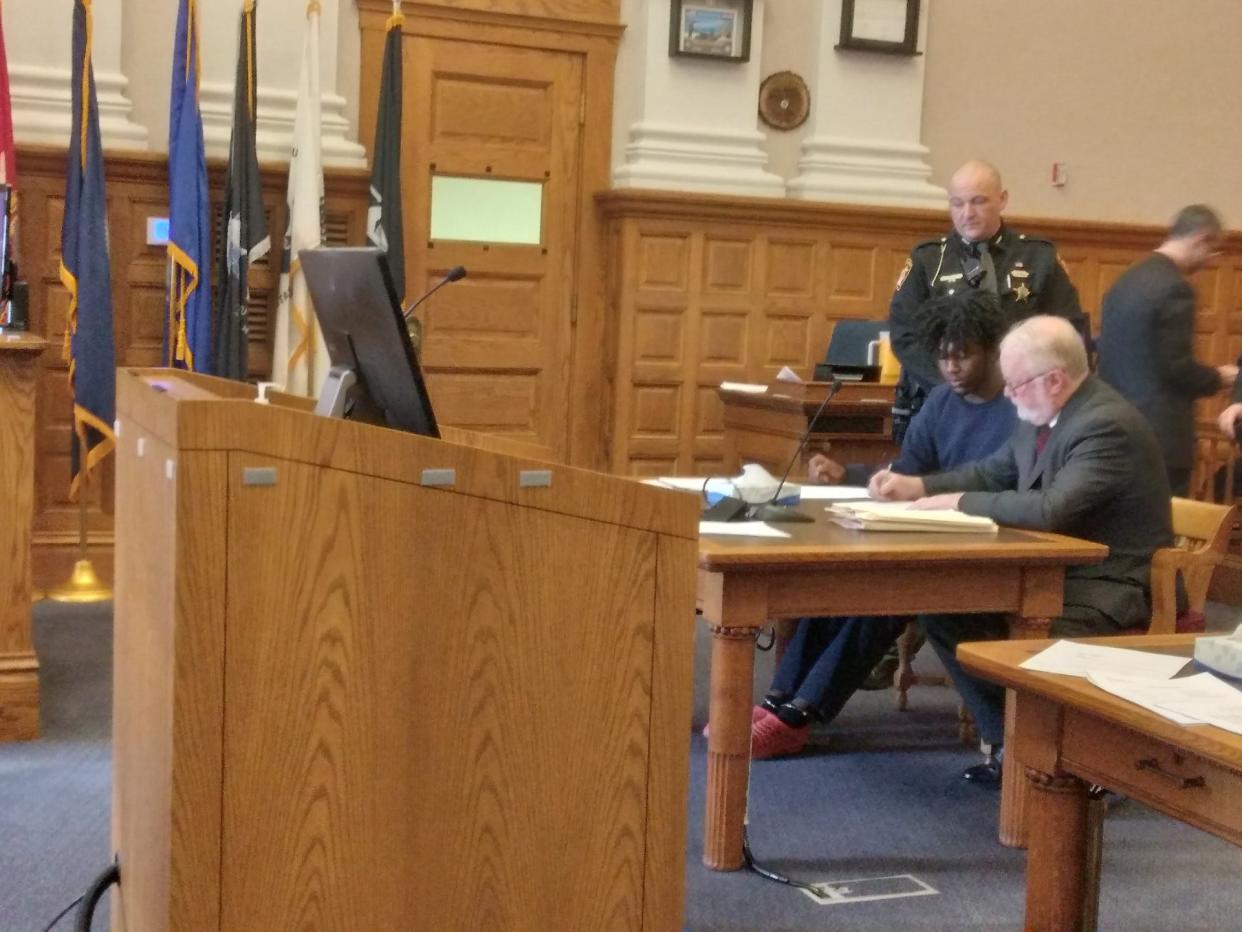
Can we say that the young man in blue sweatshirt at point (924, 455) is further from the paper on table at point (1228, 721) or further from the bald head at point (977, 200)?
the paper on table at point (1228, 721)

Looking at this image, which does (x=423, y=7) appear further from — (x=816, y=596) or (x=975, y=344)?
(x=816, y=596)

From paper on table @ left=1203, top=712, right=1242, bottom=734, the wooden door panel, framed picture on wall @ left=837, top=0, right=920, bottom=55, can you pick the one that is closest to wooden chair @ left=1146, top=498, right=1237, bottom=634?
paper on table @ left=1203, top=712, right=1242, bottom=734

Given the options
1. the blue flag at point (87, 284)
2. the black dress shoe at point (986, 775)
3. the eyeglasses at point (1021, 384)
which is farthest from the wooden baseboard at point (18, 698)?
the eyeglasses at point (1021, 384)

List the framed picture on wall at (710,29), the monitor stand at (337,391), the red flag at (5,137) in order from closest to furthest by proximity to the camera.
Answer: the monitor stand at (337,391)
the red flag at (5,137)
the framed picture on wall at (710,29)

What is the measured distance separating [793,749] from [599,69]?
360 centimetres

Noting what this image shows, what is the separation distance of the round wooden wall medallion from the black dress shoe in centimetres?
378

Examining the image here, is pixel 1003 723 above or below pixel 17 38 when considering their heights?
below

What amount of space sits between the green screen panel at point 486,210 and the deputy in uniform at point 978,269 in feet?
7.13

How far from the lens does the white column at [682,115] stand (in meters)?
6.43

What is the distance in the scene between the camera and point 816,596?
9.69 feet

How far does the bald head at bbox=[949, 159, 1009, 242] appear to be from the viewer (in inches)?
177

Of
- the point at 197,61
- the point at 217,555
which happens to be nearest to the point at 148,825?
the point at 217,555

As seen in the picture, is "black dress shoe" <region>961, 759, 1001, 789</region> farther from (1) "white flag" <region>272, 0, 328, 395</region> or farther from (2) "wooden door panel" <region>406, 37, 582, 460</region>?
(1) "white flag" <region>272, 0, 328, 395</region>

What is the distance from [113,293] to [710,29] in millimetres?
2741
